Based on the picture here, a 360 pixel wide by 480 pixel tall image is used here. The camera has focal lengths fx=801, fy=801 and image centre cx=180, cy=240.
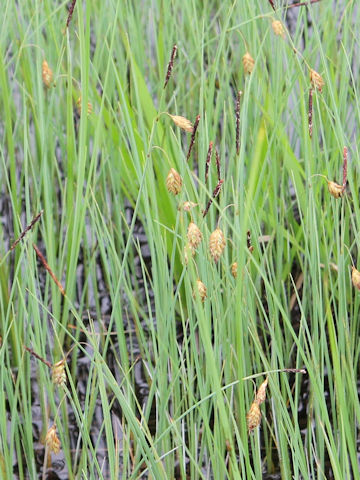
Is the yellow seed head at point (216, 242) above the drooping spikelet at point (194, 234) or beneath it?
beneath

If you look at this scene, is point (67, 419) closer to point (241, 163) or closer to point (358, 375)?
point (358, 375)

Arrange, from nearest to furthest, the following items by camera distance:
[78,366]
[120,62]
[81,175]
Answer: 1. [81,175]
2. [78,366]
3. [120,62]

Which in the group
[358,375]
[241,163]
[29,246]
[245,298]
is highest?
[241,163]

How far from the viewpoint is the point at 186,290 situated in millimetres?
1303

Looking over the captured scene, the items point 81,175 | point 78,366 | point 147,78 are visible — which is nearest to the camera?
point 81,175

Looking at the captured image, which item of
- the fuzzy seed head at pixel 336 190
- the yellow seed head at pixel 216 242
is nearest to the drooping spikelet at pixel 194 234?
the yellow seed head at pixel 216 242

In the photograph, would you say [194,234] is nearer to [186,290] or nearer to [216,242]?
[216,242]

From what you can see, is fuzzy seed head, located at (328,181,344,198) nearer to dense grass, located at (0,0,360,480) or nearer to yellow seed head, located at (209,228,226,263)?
dense grass, located at (0,0,360,480)

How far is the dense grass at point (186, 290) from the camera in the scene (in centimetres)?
126

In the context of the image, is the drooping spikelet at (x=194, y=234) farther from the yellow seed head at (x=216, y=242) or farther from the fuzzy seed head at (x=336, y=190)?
the fuzzy seed head at (x=336, y=190)

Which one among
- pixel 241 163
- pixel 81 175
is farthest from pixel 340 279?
pixel 81 175

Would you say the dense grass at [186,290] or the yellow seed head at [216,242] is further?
the dense grass at [186,290]

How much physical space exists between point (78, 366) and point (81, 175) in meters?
0.62

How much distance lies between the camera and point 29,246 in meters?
1.37
